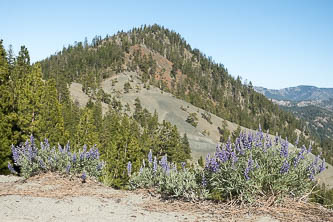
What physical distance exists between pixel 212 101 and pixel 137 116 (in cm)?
7550

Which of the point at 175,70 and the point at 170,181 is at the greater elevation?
the point at 175,70

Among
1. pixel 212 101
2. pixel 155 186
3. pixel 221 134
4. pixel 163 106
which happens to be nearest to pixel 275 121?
pixel 212 101

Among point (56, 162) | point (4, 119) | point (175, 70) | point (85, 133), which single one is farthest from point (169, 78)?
point (56, 162)

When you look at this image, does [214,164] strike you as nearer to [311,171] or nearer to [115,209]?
[311,171]

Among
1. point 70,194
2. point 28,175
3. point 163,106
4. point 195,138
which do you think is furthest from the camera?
point 163,106

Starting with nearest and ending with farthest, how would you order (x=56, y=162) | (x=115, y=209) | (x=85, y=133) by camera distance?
(x=115, y=209)
(x=56, y=162)
(x=85, y=133)

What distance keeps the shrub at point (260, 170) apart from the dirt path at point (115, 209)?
39 cm

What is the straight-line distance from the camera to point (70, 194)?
7.46 metres

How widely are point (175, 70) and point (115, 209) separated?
14528 centimetres

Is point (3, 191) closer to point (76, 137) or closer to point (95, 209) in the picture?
point (95, 209)

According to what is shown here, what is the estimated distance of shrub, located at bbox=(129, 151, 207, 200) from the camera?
6867 millimetres

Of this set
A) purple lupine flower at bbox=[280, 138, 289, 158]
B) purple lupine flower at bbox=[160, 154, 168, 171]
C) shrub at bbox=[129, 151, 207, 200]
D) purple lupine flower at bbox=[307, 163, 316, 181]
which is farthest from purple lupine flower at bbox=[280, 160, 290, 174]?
purple lupine flower at bbox=[160, 154, 168, 171]

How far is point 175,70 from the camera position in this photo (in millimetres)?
149625

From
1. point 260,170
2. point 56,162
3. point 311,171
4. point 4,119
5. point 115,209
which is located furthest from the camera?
point 4,119
